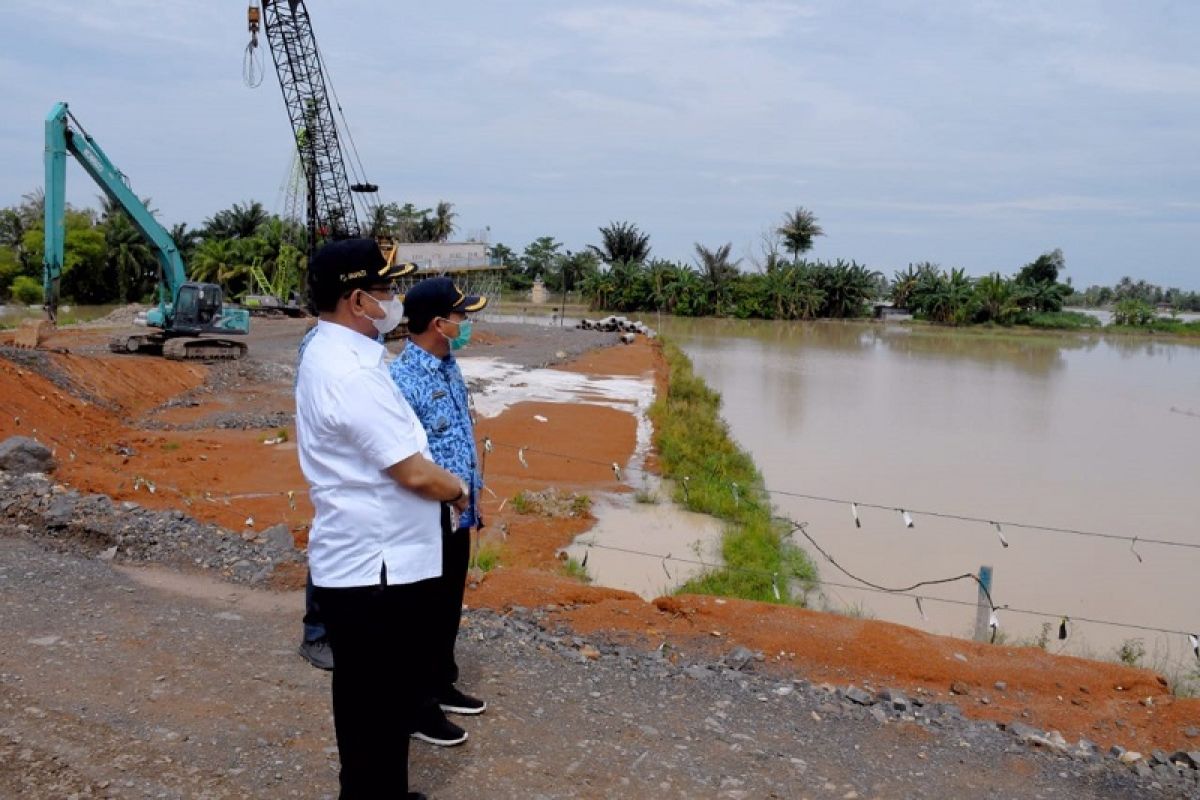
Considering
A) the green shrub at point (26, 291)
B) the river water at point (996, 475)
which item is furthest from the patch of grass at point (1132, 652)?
the green shrub at point (26, 291)

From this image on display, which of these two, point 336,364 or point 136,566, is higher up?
point 336,364

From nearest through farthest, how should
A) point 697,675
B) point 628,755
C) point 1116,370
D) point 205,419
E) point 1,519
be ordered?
point 628,755
point 697,675
point 1,519
point 205,419
point 1116,370

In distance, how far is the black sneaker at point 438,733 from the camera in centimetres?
317

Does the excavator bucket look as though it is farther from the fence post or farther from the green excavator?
the fence post

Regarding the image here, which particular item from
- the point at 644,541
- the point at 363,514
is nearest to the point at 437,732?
the point at 363,514

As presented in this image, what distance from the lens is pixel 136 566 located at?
5.08m

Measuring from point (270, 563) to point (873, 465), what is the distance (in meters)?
10.4

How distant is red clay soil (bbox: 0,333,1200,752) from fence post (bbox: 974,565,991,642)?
2.17 feet

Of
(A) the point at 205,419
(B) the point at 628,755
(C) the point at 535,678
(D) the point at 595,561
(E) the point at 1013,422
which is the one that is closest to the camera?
(B) the point at 628,755

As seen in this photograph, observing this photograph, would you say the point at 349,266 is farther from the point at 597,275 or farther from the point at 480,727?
the point at 597,275

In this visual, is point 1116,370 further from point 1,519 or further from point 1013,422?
point 1,519

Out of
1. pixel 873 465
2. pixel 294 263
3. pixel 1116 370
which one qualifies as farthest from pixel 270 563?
pixel 294 263

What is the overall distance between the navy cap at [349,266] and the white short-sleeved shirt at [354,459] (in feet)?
0.48

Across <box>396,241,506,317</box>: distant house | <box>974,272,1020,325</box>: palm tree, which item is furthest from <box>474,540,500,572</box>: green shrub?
<box>974,272,1020,325</box>: palm tree
